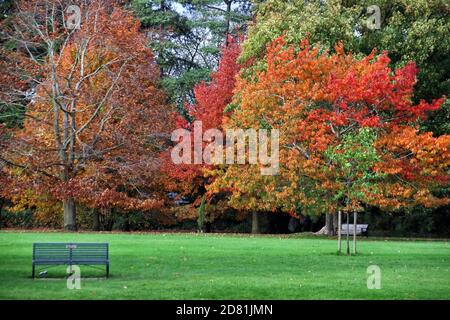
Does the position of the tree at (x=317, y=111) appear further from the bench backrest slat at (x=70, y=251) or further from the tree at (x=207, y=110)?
the bench backrest slat at (x=70, y=251)

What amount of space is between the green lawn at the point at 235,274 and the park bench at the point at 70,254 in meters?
0.37

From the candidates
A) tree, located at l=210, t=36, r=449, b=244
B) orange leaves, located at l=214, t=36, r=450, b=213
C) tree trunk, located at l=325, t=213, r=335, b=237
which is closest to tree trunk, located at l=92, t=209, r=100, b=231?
tree, located at l=210, t=36, r=449, b=244

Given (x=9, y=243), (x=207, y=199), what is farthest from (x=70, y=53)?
(x=9, y=243)

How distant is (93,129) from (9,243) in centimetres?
1572

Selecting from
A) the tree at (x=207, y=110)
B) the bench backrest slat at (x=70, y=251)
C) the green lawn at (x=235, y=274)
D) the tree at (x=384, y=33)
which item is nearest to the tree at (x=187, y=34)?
the tree at (x=207, y=110)

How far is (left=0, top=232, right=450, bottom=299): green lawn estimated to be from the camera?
51.5 feet

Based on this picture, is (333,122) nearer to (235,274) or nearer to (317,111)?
(317,111)

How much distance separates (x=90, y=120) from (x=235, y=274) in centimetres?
2324

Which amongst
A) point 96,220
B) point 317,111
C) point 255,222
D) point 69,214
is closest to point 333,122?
point 317,111

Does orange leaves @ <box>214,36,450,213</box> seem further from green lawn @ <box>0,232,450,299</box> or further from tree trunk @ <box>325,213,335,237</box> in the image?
green lawn @ <box>0,232,450,299</box>

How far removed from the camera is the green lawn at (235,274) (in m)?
15.7

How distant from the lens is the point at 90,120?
4066 centimetres

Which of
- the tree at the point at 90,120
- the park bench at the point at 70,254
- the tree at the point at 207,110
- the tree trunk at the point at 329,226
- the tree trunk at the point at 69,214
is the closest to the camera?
the park bench at the point at 70,254
